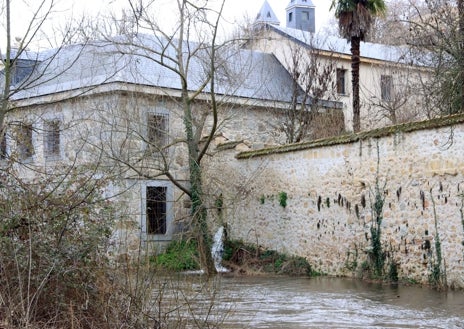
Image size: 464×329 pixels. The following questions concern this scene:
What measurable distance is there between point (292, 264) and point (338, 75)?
34.1ft

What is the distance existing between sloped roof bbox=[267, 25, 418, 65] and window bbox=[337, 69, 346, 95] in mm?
703

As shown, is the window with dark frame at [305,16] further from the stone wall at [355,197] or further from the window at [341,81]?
the stone wall at [355,197]

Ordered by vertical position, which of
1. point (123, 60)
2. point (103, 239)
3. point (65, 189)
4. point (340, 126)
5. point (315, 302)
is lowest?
point (315, 302)

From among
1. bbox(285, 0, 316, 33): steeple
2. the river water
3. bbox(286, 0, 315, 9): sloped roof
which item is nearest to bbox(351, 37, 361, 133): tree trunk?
the river water

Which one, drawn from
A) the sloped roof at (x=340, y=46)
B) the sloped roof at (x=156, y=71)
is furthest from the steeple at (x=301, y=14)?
the sloped roof at (x=156, y=71)

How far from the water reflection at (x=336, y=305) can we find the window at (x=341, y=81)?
11.3 metres

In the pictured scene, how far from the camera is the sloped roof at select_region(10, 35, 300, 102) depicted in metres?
17.8

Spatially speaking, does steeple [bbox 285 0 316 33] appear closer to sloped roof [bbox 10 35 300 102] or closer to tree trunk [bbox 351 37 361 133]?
sloped roof [bbox 10 35 300 102]

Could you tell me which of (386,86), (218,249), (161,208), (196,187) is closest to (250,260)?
(218,249)

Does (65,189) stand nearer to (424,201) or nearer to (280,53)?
(424,201)

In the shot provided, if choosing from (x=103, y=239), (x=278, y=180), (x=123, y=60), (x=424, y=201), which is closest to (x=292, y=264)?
(x=278, y=180)

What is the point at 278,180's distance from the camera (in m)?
18.1

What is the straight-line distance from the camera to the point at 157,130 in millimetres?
18547

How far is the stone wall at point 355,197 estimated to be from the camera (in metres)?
13.3
